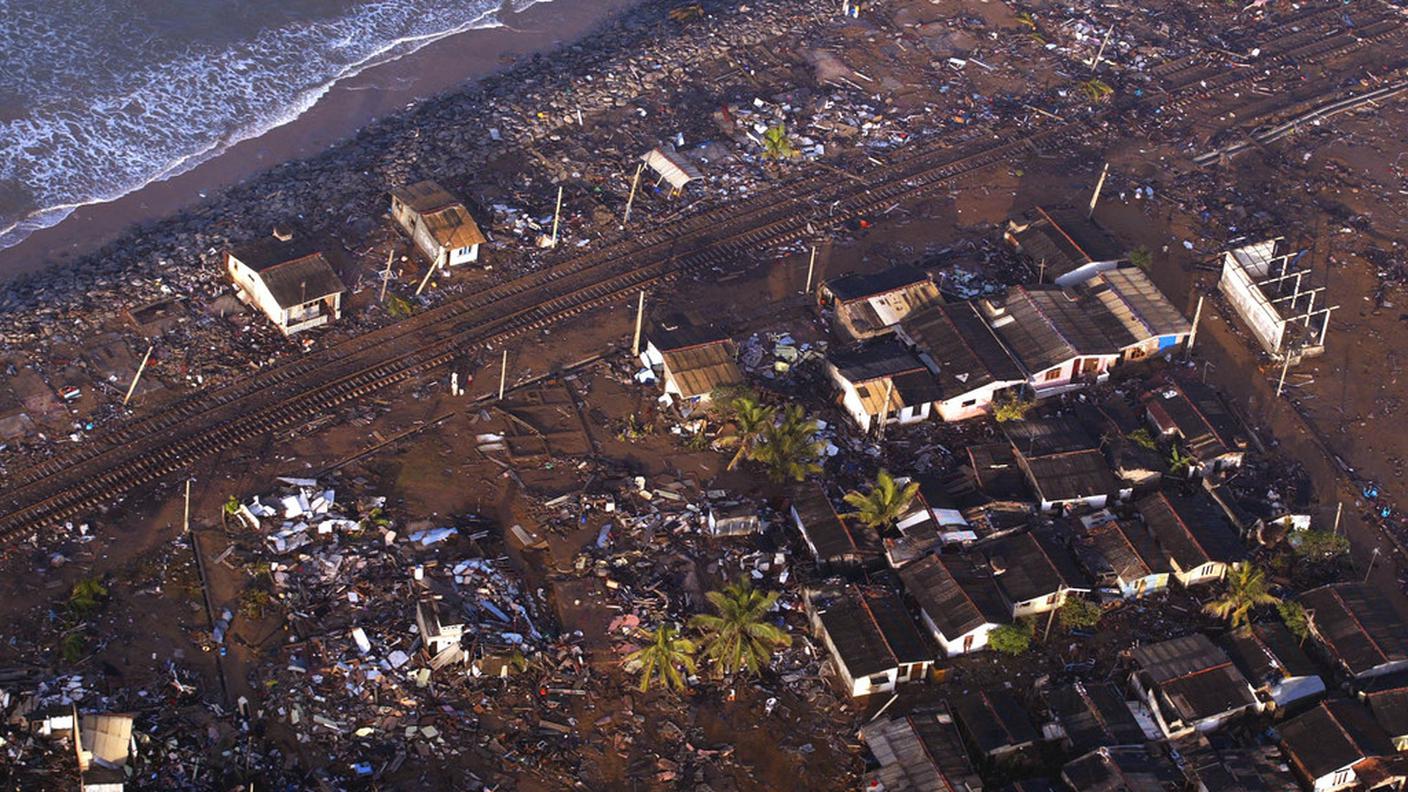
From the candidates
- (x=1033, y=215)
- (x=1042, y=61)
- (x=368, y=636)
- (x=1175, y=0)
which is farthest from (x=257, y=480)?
(x=1175, y=0)

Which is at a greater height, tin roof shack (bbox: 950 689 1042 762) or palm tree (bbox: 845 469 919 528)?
palm tree (bbox: 845 469 919 528)

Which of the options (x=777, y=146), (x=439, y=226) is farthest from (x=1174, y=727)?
(x=439, y=226)

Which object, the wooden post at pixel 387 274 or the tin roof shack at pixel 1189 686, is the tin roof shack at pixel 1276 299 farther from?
the wooden post at pixel 387 274

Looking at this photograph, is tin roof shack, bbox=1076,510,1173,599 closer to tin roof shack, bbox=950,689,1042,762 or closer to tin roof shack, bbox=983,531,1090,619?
tin roof shack, bbox=983,531,1090,619

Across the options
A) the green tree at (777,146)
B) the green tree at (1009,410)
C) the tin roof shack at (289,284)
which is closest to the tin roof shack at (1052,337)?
the green tree at (1009,410)

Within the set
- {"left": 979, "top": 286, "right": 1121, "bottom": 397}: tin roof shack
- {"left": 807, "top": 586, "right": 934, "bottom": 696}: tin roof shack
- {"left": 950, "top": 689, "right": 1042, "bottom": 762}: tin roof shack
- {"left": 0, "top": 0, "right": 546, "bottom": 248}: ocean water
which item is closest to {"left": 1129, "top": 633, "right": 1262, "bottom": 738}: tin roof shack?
{"left": 950, "top": 689, "right": 1042, "bottom": 762}: tin roof shack

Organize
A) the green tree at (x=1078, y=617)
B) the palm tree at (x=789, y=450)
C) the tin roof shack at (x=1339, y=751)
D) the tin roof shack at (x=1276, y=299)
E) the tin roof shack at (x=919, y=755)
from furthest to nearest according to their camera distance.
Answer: the tin roof shack at (x=1276, y=299), the palm tree at (x=789, y=450), the green tree at (x=1078, y=617), the tin roof shack at (x=1339, y=751), the tin roof shack at (x=919, y=755)
